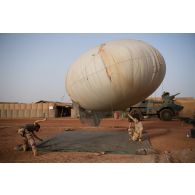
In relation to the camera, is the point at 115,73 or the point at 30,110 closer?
the point at 115,73

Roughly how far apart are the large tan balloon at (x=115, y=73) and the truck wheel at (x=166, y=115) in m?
10.3

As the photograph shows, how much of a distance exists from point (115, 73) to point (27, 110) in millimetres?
17508

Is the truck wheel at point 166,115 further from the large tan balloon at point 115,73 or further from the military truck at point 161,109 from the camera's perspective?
the large tan balloon at point 115,73

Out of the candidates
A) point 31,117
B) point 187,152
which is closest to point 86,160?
point 187,152

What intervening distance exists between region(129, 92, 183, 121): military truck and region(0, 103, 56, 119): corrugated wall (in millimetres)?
9449

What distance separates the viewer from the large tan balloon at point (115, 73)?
228 inches

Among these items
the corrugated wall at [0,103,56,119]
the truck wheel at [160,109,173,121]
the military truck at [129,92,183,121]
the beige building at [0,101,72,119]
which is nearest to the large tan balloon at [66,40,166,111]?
the military truck at [129,92,183,121]

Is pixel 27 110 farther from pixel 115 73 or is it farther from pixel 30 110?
pixel 115 73

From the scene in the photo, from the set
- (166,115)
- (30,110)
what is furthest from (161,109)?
(30,110)

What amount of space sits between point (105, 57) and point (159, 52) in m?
1.84

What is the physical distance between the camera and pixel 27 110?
21656 millimetres

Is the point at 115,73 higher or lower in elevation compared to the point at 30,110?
→ higher

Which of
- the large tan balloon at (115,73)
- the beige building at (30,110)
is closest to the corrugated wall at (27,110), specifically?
the beige building at (30,110)

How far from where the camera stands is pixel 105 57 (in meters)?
5.80
